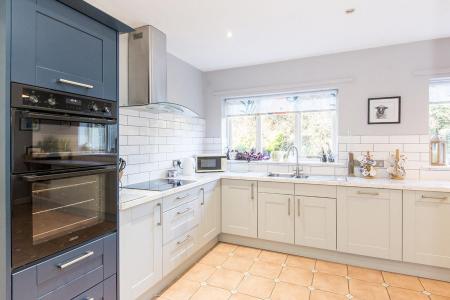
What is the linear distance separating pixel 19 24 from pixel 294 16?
197cm

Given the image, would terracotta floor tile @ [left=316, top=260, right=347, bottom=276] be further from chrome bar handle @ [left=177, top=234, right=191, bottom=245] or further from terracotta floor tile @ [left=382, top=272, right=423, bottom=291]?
chrome bar handle @ [left=177, top=234, right=191, bottom=245]

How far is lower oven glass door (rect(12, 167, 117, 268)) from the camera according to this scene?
113 centimetres

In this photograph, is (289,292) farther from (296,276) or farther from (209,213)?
(209,213)

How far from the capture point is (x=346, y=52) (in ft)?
9.96

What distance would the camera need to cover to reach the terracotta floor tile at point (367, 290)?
2059 mm

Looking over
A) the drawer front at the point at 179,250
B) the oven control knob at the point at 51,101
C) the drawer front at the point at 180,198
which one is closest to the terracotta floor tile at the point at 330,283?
the drawer front at the point at 179,250

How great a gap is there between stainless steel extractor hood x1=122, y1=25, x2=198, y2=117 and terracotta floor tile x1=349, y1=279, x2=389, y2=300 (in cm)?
220

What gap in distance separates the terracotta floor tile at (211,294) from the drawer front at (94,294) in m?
0.80

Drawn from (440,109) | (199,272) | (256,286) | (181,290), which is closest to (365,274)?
(256,286)

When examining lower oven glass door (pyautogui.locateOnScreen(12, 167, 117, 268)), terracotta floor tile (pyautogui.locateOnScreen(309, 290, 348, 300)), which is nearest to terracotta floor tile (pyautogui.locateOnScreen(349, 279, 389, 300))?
terracotta floor tile (pyautogui.locateOnScreen(309, 290, 348, 300))

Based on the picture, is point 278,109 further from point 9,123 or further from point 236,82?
point 9,123

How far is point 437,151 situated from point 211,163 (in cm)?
265

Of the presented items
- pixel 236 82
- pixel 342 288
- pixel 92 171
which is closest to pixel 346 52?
pixel 236 82

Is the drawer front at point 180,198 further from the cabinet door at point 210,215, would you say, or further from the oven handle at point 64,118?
the oven handle at point 64,118
